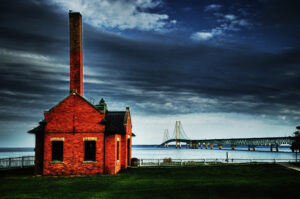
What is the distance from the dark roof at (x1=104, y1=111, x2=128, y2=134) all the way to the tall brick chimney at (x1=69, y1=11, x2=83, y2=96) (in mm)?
3938

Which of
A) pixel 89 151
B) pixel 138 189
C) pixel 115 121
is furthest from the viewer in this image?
pixel 115 121

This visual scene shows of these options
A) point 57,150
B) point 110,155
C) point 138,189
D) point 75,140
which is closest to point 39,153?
point 57,150

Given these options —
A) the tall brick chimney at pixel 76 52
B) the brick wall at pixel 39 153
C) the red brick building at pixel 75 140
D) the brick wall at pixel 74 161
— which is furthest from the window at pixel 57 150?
the tall brick chimney at pixel 76 52

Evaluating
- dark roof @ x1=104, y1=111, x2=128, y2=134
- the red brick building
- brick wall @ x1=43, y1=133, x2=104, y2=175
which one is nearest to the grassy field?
brick wall @ x1=43, y1=133, x2=104, y2=175

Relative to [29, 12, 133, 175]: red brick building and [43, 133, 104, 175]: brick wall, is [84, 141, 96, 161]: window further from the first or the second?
[43, 133, 104, 175]: brick wall

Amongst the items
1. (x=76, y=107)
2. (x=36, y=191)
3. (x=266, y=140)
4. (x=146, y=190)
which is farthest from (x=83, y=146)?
(x=266, y=140)

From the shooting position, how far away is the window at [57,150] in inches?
1013

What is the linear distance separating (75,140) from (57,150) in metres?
2.01

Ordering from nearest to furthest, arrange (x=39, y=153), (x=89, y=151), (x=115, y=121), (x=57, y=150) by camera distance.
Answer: (x=57, y=150)
(x=39, y=153)
(x=89, y=151)
(x=115, y=121)

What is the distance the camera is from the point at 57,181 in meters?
21.8

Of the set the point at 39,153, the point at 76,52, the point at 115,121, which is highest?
the point at 76,52

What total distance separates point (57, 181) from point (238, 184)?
1325 cm

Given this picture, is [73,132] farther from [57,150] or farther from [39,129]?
[39,129]

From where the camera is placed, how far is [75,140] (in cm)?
2547
